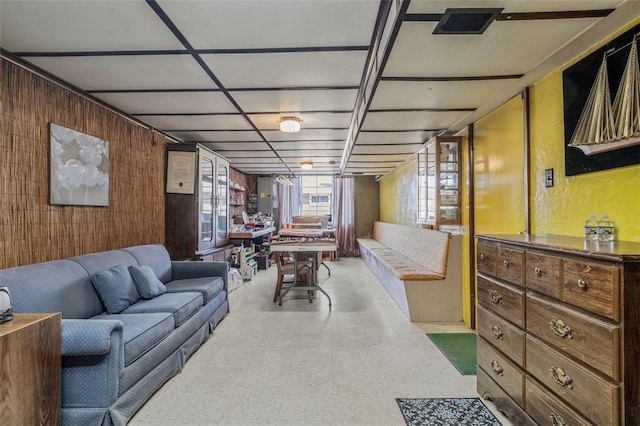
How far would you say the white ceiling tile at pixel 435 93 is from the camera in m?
2.40

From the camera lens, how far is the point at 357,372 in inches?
97.9

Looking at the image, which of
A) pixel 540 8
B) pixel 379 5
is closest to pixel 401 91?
pixel 379 5

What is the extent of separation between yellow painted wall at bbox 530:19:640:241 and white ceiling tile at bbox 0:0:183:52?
8.74 ft

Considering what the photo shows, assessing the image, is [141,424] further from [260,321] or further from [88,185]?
[88,185]

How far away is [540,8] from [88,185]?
365 centimetres

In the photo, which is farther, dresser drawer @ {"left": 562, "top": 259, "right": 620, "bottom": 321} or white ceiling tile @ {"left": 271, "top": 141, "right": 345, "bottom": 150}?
white ceiling tile @ {"left": 271, "top": 141, "right": 345, "bottom": 150}

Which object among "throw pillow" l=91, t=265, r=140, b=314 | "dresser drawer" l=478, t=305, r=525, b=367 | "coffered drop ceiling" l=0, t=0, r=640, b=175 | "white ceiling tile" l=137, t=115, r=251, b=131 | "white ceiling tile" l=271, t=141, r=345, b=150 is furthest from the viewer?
"white ceiling tile" l=271, t=141, r=345, b=150

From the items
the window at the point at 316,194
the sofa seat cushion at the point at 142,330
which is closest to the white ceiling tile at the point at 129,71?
the sofa seat cushion at the point at 142,330

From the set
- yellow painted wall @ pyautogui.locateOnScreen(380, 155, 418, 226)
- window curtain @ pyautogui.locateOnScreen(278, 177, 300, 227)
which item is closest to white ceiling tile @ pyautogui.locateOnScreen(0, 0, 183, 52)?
yellow painted wall @ pyautogui.locateOnScreen(380, 155, 418, 226)

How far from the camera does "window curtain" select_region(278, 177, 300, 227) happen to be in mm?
8828

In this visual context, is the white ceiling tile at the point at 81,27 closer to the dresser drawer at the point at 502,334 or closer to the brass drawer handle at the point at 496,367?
the dresser drawer at the point at 502,334

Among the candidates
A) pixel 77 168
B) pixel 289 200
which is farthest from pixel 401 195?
pixel 77 168

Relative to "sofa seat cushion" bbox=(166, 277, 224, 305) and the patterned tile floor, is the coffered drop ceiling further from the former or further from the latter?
the patterned tile floor

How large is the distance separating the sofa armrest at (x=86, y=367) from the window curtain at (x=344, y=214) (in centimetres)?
712
